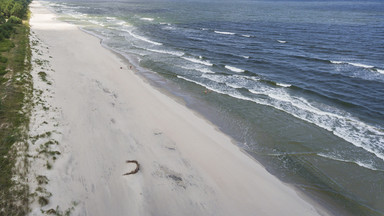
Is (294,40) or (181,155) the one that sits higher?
(294,40)

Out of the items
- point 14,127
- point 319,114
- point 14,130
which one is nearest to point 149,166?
point 14,130

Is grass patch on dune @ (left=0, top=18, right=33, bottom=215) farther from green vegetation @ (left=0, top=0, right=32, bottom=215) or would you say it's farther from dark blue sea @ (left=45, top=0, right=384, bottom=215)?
dark blue sea @ (left=45, top=0, right=384, bottom=215)

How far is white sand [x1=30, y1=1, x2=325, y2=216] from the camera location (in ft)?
35.2

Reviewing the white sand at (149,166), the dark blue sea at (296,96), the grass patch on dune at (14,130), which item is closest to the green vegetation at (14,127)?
the grass patch on dune at (14,130)

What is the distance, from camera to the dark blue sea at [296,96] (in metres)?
13.7

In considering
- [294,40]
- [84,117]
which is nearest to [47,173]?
[84,117]

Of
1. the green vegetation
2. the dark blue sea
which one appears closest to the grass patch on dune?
the green vegetation

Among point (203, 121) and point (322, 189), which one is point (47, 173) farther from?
point (322, 189)

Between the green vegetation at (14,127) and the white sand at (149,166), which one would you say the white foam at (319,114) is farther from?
the green vegetation at (14,127)

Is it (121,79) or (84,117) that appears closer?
(84,117)

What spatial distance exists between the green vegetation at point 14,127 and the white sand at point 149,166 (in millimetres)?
906

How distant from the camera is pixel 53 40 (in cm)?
4047

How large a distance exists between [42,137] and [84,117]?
359cm

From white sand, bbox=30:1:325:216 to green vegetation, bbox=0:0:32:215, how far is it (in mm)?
906
